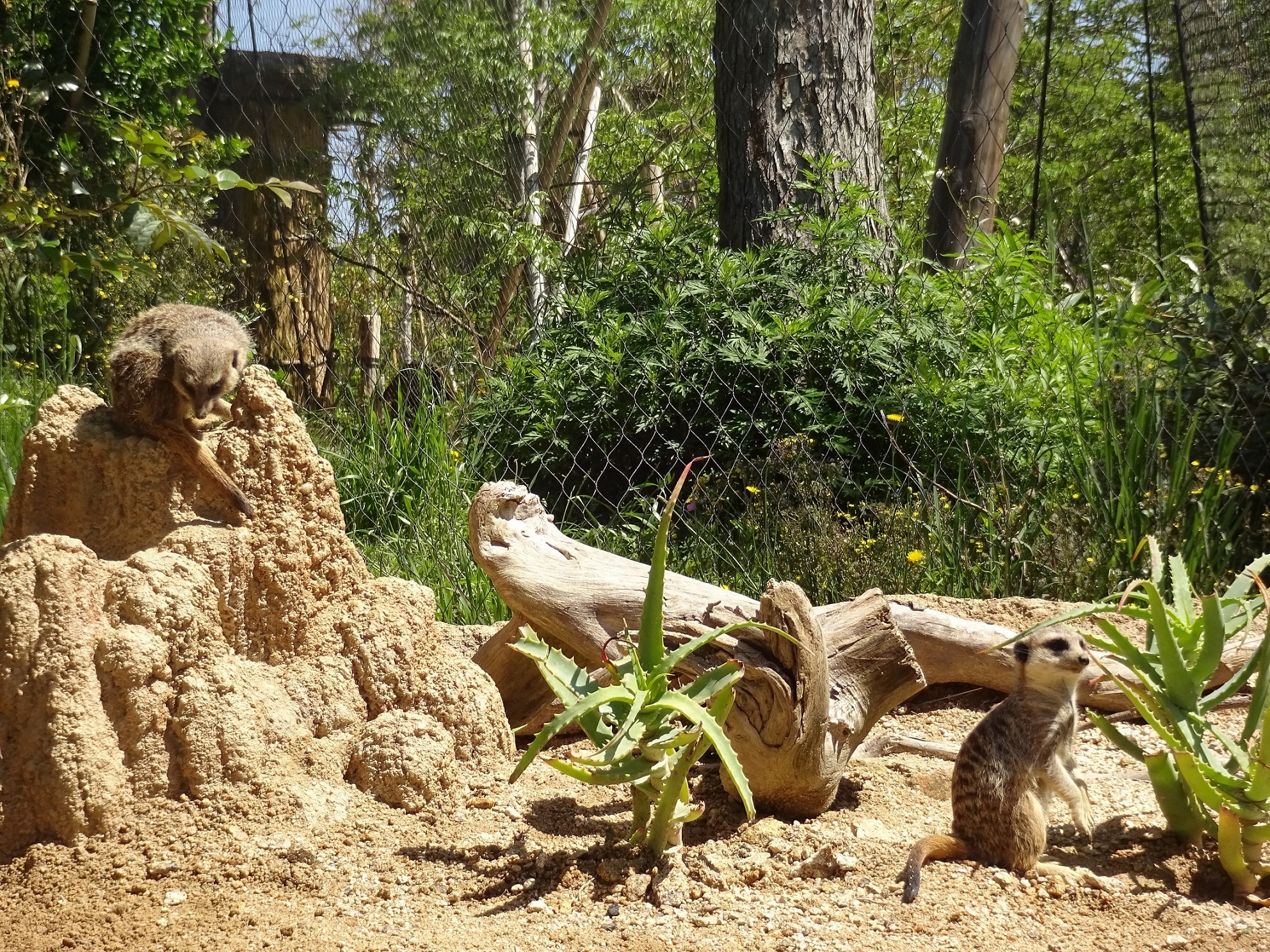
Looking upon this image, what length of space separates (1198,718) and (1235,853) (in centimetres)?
31

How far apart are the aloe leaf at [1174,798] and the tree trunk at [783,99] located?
3.81m

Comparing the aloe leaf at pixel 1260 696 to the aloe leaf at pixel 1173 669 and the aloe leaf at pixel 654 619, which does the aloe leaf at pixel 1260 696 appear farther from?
the aloe leaf at pixel 654 619

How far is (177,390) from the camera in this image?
117 inches

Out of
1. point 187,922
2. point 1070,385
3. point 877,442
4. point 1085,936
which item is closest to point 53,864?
point 187,922

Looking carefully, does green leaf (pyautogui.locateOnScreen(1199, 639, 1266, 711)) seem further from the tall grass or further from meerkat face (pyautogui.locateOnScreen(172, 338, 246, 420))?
the tall grass

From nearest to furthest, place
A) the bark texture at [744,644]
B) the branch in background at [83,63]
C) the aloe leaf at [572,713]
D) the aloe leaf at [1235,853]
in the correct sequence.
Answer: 1. the aloe leaf at [572,713]
2. the aloe leaf at [1235,853]
3. the bark texture at [744,644]
4. the branch in background at [83,63]

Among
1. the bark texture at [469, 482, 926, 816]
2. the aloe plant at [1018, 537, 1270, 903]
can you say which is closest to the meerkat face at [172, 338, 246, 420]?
the bark texture at [469, 482, 926, 816]

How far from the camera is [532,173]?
6988 mm

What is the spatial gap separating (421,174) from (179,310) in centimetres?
284

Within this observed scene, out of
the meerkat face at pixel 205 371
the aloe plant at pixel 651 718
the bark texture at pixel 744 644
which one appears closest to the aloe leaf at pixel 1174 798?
the bark texture at pixel 744 644

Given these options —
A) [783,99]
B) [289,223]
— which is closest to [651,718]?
[289,223]

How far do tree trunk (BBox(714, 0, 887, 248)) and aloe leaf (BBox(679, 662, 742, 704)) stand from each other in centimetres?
377

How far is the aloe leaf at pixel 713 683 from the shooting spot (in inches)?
99.0

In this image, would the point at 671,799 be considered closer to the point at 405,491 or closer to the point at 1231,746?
the point at 1231,746
